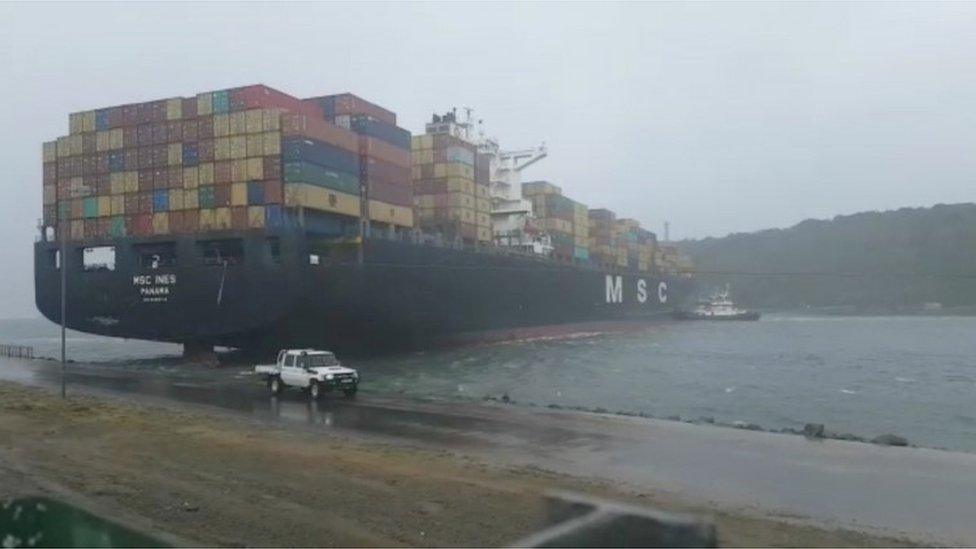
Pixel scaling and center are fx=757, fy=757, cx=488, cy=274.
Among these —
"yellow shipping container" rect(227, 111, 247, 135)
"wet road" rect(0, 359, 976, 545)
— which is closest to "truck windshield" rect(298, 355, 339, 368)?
"wet road" rect(0, 359, 976, 545)

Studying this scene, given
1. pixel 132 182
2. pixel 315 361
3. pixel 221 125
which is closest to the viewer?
pixel 315 361

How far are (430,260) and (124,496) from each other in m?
32.6

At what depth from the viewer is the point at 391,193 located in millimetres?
39906

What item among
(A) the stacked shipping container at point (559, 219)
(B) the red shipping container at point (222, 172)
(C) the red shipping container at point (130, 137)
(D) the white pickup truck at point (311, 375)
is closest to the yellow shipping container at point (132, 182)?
(C) the red shipping container at point (130, 137)

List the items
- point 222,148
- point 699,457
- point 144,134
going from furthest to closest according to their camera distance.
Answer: point 144,134, point 222,148, point 699,457

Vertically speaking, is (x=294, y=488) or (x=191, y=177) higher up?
(x=191, y=177)

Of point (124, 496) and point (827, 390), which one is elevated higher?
point (124, 496)

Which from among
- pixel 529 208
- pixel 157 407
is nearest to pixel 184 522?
pixel 157 407

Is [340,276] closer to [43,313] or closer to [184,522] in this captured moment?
[43,313]

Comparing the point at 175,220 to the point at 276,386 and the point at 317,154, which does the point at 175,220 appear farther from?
the point at 276,386

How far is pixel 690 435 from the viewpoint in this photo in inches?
595

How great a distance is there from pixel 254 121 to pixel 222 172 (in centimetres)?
272

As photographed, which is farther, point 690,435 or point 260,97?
point 260,97

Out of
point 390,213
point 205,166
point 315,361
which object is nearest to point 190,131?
point 205,166
